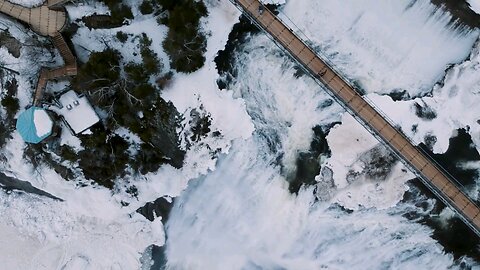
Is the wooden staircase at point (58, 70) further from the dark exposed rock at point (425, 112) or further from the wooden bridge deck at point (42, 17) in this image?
the dark exposed rock at point (425, 112)

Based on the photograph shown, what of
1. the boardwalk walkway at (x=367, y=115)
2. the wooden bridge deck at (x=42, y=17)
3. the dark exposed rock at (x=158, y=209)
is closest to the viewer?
the boardwalk walkway at (x=367, y=115)

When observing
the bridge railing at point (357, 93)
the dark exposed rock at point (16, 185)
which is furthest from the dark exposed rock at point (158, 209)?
the bridge railing at point (357, 93)

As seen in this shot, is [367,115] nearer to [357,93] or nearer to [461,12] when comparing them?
[357,93]

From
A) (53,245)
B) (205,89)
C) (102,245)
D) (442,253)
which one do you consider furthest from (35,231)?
(442,253)

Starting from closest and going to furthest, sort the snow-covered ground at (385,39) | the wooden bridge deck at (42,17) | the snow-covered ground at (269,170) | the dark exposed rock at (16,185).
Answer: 1. the snow-covered ground at (385,39)
2. the snow-covered ground at (269,170)
3. the wooden bridge deck at (42,17)
4. the dark exposed rock at (16,185)

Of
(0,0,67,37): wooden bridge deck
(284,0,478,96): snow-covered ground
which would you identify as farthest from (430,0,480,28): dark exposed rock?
(0,0,67,37): wooden bridge deck

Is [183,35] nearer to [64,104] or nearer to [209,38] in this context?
[209,38]
